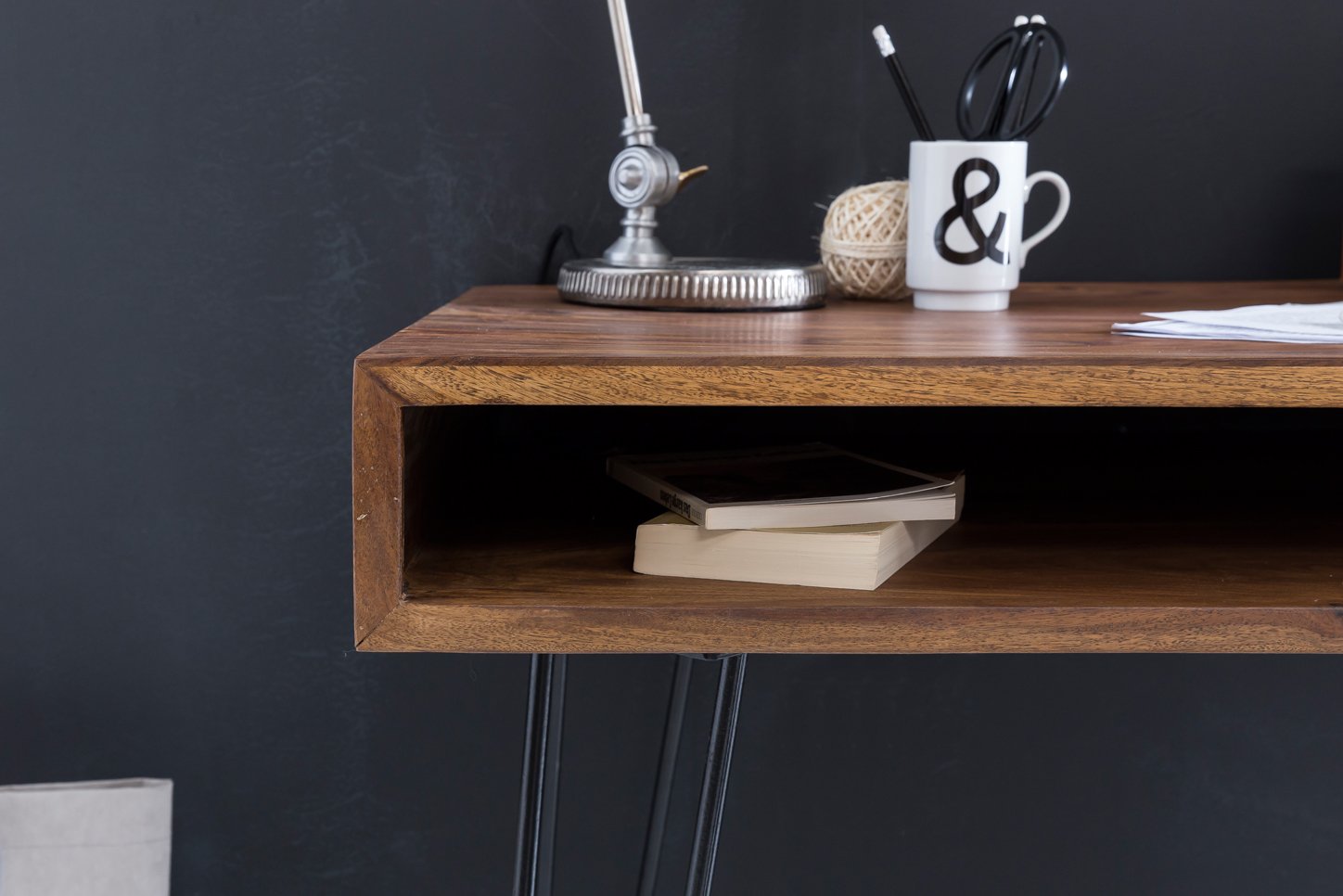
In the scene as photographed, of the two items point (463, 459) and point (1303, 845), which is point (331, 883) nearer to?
point (463, 459)

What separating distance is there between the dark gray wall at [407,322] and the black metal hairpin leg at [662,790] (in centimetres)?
16

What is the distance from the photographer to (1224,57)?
1127 millimetres

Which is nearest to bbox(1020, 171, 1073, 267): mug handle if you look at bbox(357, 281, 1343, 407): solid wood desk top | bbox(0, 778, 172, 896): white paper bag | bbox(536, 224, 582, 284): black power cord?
bbox(357, 281, 1343, 407): solid wood desk top

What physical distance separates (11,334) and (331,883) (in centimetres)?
59

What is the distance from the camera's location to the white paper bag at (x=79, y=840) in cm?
105

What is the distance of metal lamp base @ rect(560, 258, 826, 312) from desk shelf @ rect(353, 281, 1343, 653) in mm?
141

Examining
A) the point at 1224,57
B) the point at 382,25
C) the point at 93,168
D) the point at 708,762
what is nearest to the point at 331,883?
the point at 708,762

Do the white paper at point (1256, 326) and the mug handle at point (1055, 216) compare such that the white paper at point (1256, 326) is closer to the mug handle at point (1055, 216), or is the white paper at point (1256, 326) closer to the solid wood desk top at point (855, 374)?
the solid wood desk top at point (855, 374)

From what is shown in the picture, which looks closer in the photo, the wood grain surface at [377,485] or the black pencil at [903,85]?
the wood grain surface at [377,485]

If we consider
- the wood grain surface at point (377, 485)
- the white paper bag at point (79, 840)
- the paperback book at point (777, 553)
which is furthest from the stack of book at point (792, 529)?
the white paper bag at point (79, 840)

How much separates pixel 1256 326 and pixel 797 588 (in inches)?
11.8

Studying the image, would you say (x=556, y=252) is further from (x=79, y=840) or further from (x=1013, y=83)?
(x=79, y=840)

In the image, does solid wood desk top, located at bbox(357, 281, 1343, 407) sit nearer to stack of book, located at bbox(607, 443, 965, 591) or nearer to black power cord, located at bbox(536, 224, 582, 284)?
stack of book, located at bbox(607, 443, 965, 591)

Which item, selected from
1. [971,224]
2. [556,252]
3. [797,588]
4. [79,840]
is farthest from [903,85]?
[79,840]
